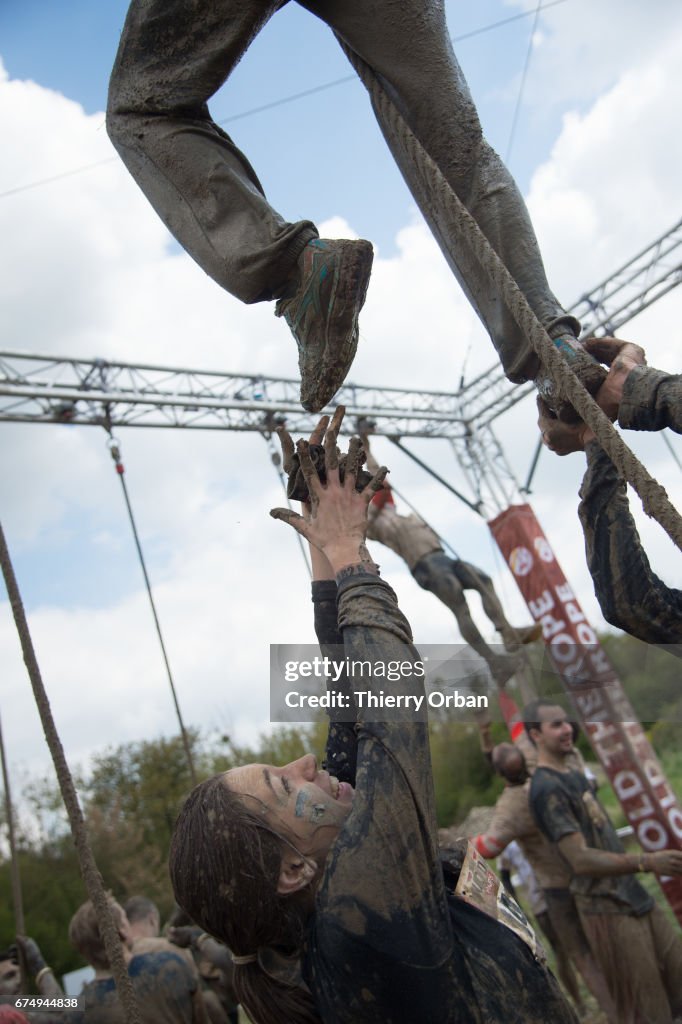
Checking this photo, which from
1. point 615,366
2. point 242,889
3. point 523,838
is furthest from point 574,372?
point 523,838

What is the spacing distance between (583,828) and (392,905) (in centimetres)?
337

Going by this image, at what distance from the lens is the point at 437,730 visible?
55.2ft

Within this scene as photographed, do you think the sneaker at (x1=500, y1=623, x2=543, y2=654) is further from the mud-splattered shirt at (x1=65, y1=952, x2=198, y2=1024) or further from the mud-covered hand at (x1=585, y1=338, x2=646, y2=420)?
the mud-covered hand at (x1=585, y1=338, x2=646, y2=420)

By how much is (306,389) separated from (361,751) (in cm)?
76

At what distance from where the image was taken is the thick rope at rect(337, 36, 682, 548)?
1.25 metres

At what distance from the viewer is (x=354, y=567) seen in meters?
1.36

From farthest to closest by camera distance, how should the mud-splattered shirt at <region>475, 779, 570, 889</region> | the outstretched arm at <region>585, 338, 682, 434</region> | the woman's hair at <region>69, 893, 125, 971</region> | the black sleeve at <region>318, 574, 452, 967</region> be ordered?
the mud-splattered shirt at <region>475, 779, 570, 889</region>
the woman's hair at <region>69, 893, 125, 971</region>
the outstretched arm at <region>585, 338, 682, 434</region>
the black sleeve at <region>318, 574, 452, 967</region>

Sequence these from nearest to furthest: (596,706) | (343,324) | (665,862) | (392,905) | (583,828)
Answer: (392,905) → (343,324) → (665,862) → (583,828) → (596,706)

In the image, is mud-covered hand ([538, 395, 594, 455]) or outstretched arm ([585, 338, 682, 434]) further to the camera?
mud-covered hand ([538, 395, 594, 455])

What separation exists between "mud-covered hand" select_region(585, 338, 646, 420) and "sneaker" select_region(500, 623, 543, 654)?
19.0ft

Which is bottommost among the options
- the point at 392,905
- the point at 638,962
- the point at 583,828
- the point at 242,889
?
the point at 638,962

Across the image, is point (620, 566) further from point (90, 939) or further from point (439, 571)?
point (439, 571)

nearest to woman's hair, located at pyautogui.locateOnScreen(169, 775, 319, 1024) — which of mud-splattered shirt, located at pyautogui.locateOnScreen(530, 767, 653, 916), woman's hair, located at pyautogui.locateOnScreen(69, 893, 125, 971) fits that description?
woman's hair, located at pyautogui.locateOnScreen(69, 893, 125, 971)

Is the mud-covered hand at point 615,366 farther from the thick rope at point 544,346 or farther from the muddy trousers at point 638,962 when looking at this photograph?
the muddy trousers at point 638,962
